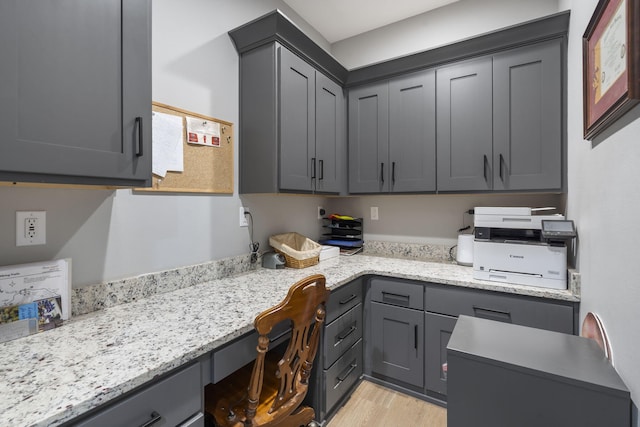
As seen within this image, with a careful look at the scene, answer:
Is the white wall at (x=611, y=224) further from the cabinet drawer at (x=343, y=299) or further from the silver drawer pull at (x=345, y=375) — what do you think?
the silver drawer pull at (x=345, y=375)

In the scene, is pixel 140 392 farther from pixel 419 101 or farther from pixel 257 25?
pixel 419 101

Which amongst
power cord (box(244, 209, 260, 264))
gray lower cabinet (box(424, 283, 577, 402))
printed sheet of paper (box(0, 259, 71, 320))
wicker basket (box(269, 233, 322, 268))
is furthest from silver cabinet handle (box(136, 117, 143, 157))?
gray lower cabinet (box(424, 283, 577, 402))

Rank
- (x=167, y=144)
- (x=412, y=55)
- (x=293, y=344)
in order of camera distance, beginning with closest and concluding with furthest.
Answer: (x=293, y=344)
(x=167, y=144)
(x=412, y=55)

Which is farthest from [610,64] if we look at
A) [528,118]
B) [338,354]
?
[338,354]

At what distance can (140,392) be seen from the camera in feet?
2.72

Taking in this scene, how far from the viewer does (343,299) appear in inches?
74.0

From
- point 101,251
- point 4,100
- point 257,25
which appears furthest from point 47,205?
point 257,25

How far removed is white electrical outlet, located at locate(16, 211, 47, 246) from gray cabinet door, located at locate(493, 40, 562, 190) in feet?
7.78

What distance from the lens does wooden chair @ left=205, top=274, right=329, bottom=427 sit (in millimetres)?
1113

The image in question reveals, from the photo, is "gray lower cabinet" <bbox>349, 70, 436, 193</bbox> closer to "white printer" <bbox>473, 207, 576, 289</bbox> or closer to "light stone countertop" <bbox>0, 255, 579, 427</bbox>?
"white printer" <bbox>473, 207, 576, 289</bbox>

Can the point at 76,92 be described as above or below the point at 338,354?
above

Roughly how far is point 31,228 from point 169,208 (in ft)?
1.80

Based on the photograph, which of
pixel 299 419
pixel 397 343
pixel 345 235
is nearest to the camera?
pixel 299 419

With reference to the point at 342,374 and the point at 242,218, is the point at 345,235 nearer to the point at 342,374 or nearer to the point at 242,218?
the point at 242,218
